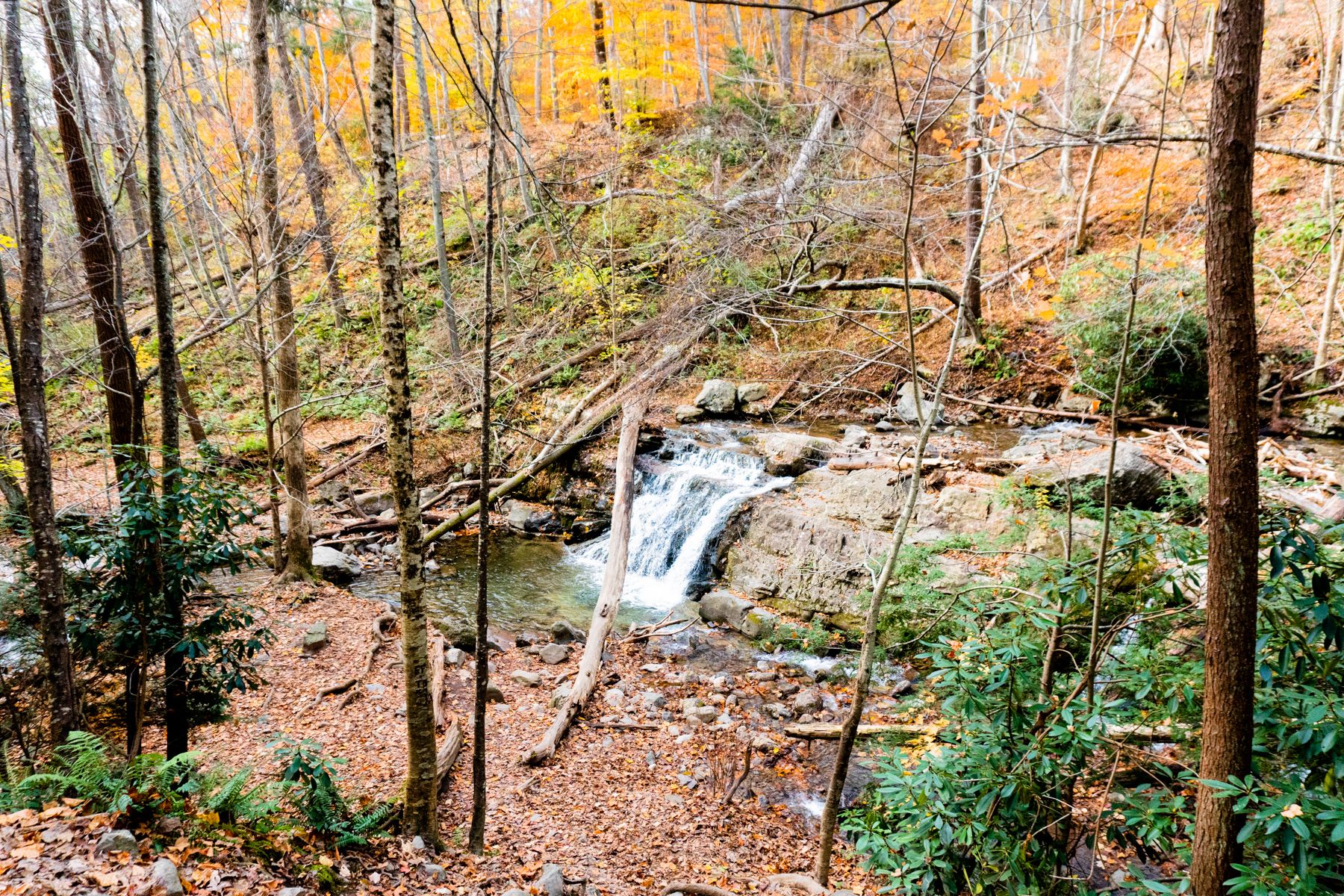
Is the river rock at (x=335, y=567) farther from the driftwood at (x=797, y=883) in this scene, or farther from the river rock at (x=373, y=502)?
the driftwood at (x=797, y=883)

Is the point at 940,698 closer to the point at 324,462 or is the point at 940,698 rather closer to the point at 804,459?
the point at 804,459

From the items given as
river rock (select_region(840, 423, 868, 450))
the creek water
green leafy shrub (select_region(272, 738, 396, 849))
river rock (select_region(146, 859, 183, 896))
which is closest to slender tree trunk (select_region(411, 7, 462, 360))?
the creek water

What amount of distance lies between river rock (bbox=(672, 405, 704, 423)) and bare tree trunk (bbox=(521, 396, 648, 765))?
2.39 m

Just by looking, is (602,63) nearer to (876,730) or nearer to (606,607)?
(606,607)

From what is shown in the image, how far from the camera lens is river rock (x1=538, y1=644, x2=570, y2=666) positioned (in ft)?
25.8

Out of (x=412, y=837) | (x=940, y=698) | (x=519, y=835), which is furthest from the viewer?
(x=940, y=698)

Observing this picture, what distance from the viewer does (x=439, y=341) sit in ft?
52.4

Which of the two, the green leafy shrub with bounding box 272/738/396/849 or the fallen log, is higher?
the green leafy shrub with bounding box 272/738/396/849

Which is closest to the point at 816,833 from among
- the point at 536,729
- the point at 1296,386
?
the point at 536,729

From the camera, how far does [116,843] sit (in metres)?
3.12

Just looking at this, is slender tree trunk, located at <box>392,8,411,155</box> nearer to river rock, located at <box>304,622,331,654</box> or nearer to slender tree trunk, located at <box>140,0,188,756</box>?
river rock, located at <box>304,622,331,654</box>

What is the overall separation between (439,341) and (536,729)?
38.5 ft

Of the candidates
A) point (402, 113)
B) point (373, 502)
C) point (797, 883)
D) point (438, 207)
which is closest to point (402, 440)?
point (797, 883)

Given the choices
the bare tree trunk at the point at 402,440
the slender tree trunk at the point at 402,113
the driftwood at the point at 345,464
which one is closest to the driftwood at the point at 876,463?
the bare tree trunk at the point at 402,440
